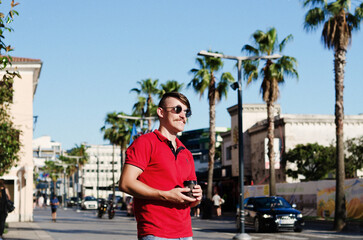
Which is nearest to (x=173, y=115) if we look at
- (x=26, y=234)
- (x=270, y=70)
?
(x=26, y=234)

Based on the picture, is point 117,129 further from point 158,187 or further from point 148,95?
point 158,187

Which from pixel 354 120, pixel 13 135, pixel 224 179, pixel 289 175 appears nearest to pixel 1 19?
pixel 13 135

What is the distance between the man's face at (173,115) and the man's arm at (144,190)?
1.56 feet

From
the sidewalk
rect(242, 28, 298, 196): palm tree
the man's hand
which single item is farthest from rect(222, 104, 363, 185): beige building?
the man's hand

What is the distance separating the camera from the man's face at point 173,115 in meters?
4.45

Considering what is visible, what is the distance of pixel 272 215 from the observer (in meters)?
24.2

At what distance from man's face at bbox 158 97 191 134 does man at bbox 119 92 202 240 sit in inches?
4.3

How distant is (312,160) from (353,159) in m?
3.34

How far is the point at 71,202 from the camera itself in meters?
101

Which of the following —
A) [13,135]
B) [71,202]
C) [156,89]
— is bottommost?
[71,202]

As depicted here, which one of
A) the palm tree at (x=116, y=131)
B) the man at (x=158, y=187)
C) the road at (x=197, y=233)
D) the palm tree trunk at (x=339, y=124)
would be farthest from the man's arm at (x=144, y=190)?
the palm tree at (x=116, y=131)

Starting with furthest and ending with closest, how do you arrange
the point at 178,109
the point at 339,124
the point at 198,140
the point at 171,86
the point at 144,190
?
the point at 198,140 → the point at 171,86 → the point at 339,124 → the point at 178,109 → the point at 144,190

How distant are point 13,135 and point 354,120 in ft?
132

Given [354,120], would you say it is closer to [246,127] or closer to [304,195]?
[246,127]
